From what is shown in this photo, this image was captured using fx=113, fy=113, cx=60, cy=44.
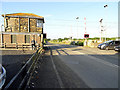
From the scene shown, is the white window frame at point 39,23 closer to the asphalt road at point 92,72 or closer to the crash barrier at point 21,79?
the asphalt road at point 92,72

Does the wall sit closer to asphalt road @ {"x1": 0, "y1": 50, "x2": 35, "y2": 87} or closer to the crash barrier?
asphalt road @ {"x1": 0, "y1": 50, "x2": 35, "y2": 87}

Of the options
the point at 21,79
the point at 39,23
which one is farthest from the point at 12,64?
the point at 39,23

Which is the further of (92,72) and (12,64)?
(12,64)

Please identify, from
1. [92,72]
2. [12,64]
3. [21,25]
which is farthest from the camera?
[21,25]

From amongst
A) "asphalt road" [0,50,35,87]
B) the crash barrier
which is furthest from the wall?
the crash barrier

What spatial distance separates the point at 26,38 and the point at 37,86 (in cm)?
2039

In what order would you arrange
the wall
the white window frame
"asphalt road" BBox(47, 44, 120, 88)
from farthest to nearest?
the white window frame, the wall, "asphalt road" BBox(47, 44, 120, 88)

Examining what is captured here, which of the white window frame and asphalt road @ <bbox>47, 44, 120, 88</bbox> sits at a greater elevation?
the white window frame

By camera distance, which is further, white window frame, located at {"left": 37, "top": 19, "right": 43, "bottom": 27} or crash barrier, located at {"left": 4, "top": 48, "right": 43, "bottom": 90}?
white window frame, located at {"left": 37, "top": 19, "right": 43, "bottom": 27}

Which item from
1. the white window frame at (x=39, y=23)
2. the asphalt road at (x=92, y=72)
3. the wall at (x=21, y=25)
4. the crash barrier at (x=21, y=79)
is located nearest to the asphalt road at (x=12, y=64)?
the crash barrier at (x=21, y=79)

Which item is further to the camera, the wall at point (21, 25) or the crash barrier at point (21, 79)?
the wall at point (21, 25)

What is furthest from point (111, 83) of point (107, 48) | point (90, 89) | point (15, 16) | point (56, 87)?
point (15, 16)

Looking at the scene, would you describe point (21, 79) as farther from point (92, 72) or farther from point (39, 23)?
point (39, 23)

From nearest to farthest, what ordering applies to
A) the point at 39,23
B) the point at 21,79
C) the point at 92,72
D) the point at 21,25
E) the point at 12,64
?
the point at 21,79 < the point at 92,72 < the point at 12,64 < the point at 21,25 < the point at 39,23
